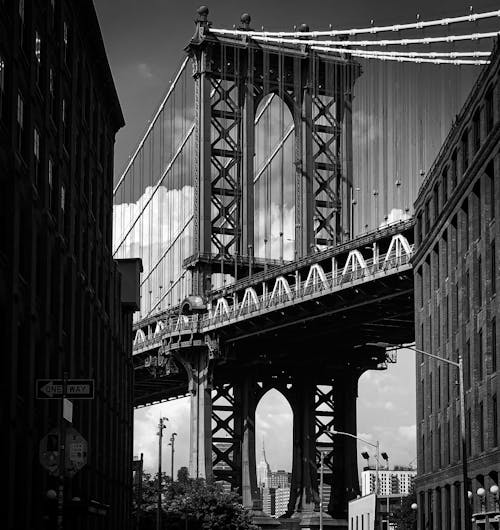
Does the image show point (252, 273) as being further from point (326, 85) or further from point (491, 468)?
point (491, 468)

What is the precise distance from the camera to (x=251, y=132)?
118125 mm

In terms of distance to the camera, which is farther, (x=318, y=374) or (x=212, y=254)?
(x=318, y=374)

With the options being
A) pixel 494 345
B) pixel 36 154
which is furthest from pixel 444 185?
pixel 36 154

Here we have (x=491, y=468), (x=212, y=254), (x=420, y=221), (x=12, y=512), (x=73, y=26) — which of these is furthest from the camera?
(x=212, y=254)

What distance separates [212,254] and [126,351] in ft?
77.1

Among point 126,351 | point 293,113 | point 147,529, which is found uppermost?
point 293,113

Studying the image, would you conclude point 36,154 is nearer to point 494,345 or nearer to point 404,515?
point 494,345

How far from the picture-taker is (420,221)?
81.4 meters

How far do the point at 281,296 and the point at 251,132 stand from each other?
60.1 feet

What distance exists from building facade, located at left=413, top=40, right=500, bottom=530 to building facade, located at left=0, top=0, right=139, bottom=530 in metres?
16.1

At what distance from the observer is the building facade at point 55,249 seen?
41.5 m

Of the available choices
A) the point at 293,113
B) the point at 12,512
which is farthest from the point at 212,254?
the point at 12,512

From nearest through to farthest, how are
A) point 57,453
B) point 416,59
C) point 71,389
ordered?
1. point 71,389
2. point 57,453
3. point 416,59

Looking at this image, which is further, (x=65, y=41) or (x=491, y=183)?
(x=491, y=183)
